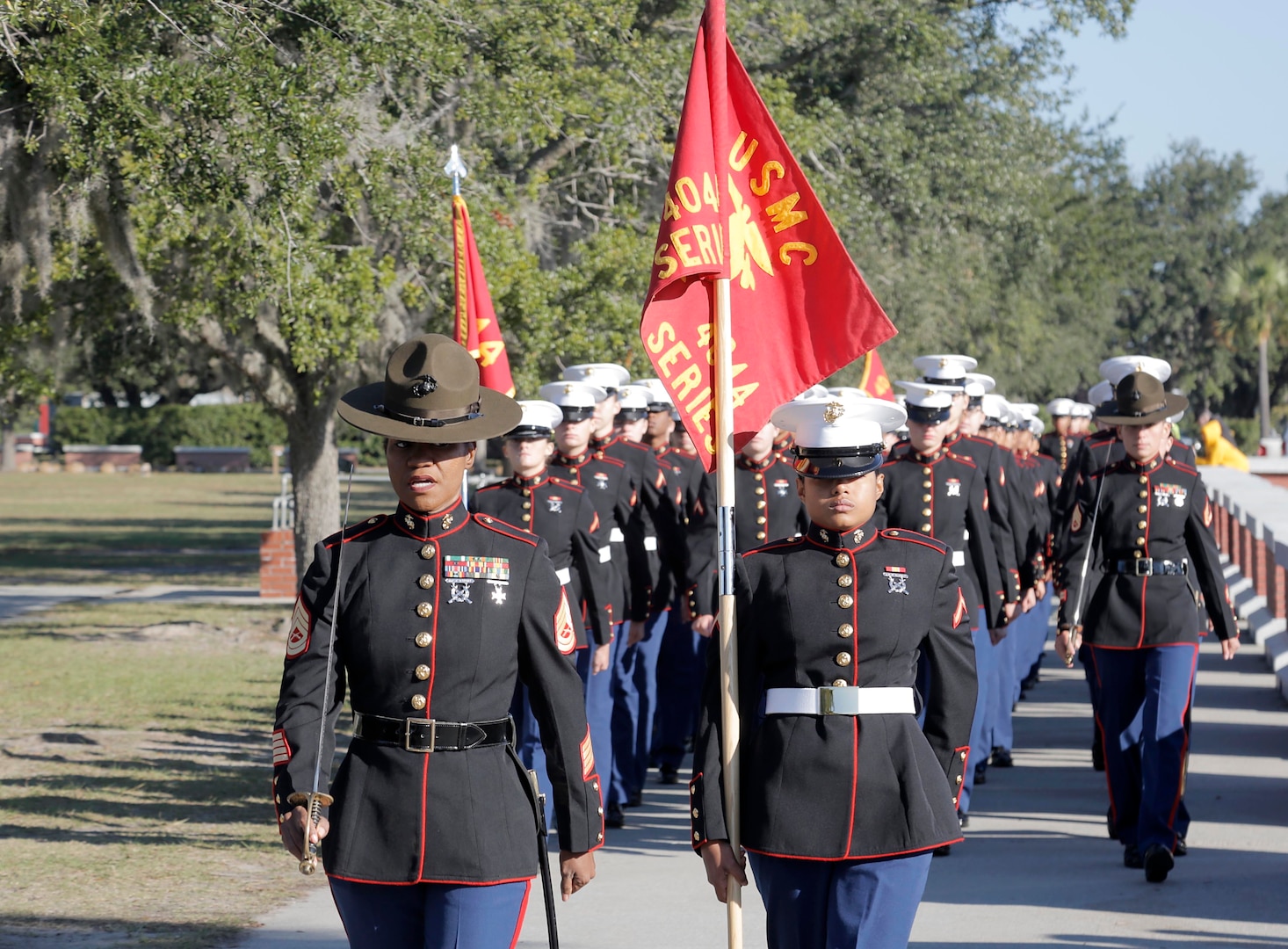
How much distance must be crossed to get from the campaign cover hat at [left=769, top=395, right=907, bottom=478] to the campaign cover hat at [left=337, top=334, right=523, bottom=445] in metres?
0.77

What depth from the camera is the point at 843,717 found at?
4.51m

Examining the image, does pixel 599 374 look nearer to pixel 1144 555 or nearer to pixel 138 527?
pixel 1144 555

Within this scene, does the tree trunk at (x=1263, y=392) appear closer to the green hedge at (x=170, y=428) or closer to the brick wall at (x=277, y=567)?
the green hedge at (x=170, y=428)

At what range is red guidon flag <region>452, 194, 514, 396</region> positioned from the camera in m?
9.59

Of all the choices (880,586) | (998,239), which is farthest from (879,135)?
(880,586)

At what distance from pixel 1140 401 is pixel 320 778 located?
5.03 meters

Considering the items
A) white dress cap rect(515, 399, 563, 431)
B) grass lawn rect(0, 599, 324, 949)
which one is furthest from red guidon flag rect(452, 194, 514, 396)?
grass lawn rect(0, 599, 324, 949)

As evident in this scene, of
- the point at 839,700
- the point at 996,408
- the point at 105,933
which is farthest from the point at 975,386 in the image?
the point at 839,700

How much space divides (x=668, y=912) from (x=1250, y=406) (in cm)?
7752

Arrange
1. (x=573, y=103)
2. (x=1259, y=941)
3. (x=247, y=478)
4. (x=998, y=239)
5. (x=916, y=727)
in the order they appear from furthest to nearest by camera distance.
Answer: (x=247, y=478) < (x=998, y=239) < (x=573, y=103) < (x=1259, y=941) < (x=916, y=727)

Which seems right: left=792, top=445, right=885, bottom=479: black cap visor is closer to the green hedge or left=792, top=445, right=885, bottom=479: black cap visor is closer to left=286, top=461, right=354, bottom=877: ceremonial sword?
left=286, top=461, right=354, bottom=877: ceremonial sword

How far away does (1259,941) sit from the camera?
21.4 feet

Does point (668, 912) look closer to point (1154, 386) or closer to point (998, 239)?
point (1154, 386)

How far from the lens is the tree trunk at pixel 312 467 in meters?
16.2
